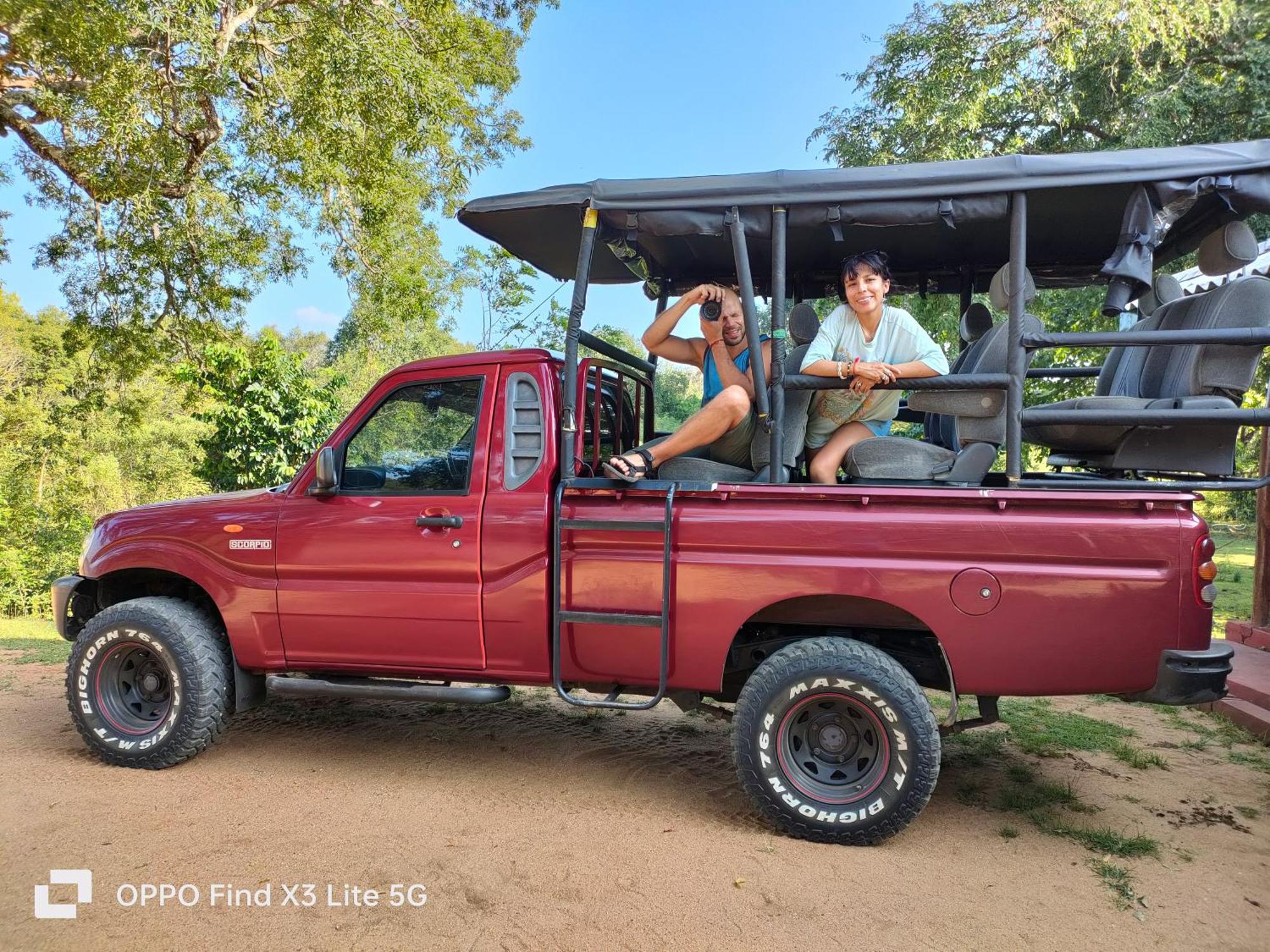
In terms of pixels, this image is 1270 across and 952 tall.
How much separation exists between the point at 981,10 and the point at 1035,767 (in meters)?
10.9

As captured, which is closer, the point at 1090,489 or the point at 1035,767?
the point at 1090,489

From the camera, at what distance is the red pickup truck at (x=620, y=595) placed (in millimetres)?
3518

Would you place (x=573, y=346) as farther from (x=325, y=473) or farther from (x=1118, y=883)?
(x=1118, y=883)

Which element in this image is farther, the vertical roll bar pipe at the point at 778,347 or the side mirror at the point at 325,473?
the side mirror at the point at 325,473

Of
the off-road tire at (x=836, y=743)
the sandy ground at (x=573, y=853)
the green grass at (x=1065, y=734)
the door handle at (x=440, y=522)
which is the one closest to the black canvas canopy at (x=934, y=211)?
the door handle at (x=440, y=522)

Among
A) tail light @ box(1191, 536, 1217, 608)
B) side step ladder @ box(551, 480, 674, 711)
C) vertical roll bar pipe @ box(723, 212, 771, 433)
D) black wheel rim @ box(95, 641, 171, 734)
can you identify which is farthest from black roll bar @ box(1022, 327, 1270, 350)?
black wheel rim @ box(95, 641, 171, 734)

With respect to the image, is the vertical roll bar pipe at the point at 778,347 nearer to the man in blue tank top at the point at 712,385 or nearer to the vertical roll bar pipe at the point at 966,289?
the man in blue tank top at the point at 712,385

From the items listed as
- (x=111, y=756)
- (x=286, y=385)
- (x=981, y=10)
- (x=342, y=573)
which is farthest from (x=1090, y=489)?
(x=286, y=385)

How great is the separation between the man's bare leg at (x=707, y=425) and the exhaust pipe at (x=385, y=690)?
1291 mm

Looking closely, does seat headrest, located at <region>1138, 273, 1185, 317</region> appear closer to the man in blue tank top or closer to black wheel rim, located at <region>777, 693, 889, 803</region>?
the man in blue tank top

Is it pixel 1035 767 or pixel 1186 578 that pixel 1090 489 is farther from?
pixel 1035 767

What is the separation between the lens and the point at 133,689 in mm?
4695

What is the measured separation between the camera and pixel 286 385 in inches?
516

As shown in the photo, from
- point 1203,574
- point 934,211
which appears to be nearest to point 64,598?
point 934,211
